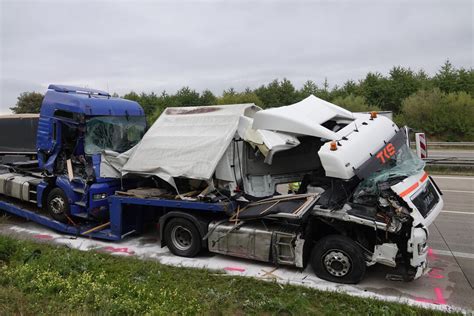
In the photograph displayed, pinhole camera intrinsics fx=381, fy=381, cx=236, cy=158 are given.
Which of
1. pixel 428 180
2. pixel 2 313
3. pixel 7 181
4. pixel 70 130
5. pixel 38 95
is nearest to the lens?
pixel 2 313

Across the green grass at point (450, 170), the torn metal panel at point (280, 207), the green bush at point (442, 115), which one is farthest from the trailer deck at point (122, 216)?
the green bush at point (442, 115)

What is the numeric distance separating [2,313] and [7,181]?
562cm

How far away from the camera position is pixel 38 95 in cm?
5288

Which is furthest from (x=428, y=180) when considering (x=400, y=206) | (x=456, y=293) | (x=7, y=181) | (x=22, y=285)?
(x=7, y=181)

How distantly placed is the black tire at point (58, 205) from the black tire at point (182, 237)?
8.14 ft

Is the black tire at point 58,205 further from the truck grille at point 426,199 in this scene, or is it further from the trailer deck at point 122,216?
the truck grille at point 426,199

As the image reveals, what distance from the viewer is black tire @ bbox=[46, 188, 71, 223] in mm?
7820

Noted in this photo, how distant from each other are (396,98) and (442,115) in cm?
847

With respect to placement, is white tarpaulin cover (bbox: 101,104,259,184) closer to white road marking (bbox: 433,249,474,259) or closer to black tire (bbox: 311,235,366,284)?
black tire (bbox: 311,235,366,284)

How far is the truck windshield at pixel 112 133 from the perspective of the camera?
7898 millimetres

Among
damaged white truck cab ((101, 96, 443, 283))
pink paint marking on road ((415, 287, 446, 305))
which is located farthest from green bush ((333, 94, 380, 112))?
pink paint marking on road ((415, 287, 446, 305))

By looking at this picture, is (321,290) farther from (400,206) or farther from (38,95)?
(38,95)

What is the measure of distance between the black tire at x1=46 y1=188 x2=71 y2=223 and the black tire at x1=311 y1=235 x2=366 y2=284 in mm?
5148

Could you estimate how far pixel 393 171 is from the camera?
5.70 metres
